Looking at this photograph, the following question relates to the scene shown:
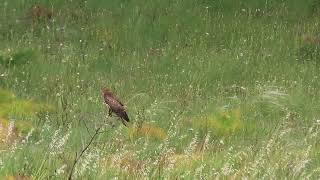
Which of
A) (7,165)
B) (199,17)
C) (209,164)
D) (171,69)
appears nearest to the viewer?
(7,165)

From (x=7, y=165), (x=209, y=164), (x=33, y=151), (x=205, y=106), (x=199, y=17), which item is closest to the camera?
(x=7, y=165)

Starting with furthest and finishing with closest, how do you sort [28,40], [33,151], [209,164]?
[28,40]
[209,164]
[33,151]

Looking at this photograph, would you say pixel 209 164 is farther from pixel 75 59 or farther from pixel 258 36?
pixel 258 36

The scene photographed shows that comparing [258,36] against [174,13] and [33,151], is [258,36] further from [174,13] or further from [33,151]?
[33,151]

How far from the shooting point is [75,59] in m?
17.2

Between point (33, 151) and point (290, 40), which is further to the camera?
point (290, 40)

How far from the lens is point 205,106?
13.5 m

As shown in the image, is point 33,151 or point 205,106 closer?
point 33,151

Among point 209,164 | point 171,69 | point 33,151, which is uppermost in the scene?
point 33,151

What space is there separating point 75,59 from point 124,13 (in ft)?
11.7

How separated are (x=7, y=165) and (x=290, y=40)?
15234mm

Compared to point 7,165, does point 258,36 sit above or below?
below

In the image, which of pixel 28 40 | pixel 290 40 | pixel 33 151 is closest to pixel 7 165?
pixel 33 151

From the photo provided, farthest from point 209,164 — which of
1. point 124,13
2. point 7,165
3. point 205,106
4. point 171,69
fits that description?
point 124,13
